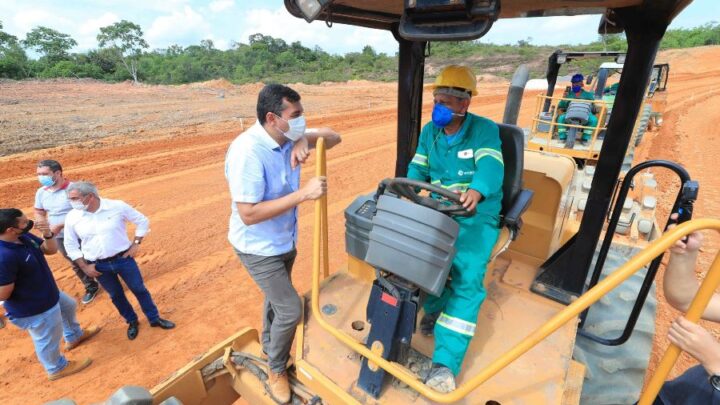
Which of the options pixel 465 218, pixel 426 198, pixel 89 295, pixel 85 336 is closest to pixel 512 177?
pixel 465 218

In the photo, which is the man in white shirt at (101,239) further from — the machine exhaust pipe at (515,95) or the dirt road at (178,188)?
the machine exhaust pipe at (515,95)

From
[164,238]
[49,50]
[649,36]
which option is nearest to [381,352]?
[649,36]

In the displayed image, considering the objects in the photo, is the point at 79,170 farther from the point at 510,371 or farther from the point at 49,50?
the point at 49,50

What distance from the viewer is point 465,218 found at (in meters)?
2.37

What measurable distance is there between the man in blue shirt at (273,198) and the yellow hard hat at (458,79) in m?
0.91

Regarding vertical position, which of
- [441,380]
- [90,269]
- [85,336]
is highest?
[441,380]

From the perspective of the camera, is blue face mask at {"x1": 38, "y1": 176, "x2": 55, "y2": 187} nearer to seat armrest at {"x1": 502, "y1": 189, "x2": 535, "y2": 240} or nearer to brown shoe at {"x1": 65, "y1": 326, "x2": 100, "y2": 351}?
brown shoe at {"x1": 65, "y1": 326, "x2": 100, "y2": 351}

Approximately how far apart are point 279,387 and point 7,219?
8.44 ft

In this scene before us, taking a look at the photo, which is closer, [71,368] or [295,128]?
[295,128]

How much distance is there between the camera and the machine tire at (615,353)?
2537 mm

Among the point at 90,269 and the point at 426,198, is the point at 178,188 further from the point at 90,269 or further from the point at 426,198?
the point at 426,198

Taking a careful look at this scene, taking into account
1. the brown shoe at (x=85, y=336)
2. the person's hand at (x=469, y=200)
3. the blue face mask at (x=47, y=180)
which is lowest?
the brown shoe at (x=85, y=336)

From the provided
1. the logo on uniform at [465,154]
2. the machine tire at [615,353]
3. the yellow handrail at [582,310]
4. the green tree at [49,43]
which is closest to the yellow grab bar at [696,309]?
the yellow handrail at [582,310]

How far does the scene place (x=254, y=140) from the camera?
2191mm
